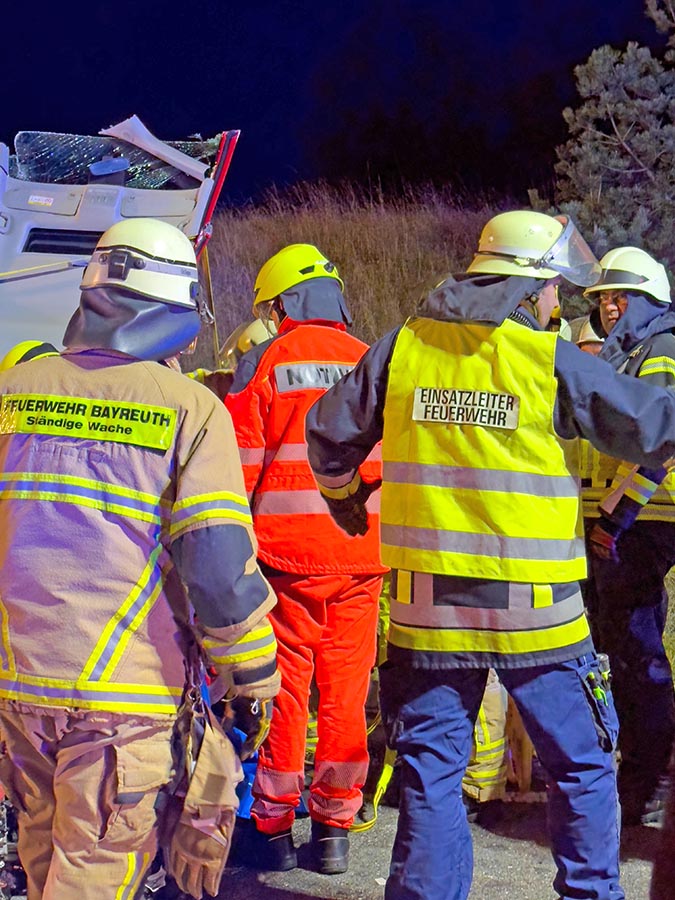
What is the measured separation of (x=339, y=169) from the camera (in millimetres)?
18672

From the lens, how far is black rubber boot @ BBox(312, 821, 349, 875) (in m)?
3.98

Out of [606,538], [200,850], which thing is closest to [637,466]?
[606,538]

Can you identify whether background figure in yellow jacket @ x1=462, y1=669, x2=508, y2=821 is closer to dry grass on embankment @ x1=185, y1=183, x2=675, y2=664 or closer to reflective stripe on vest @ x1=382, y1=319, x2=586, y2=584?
reflective stripe on vest @ x1=382, y1=319, x2=586, y2=584

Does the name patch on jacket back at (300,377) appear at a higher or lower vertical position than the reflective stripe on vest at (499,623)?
higher

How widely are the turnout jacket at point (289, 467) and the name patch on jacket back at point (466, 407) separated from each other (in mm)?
995

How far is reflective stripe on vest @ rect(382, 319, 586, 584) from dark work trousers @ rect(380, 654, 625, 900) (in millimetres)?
285

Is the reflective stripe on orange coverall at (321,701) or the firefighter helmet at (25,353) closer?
the firefighter helmet at (25,353)

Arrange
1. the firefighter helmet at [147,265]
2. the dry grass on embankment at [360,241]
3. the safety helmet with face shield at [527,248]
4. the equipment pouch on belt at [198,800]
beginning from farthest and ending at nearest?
the dry grass on embankment at [360,241] < the safety helmet with face shield at [527,248] < the firefighter helmet at [147,265] < the equipment pouch on belt at [198,800]

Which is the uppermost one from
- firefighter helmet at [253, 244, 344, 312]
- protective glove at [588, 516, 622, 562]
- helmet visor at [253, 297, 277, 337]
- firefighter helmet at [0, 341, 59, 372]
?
firefighter helmet at [253, 244, 344, 312]

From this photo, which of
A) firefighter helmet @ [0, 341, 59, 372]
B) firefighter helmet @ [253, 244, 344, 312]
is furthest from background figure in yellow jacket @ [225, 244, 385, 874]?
firefighter helmet @ [0, 341, 59, 372]

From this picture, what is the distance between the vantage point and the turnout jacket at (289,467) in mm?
4059

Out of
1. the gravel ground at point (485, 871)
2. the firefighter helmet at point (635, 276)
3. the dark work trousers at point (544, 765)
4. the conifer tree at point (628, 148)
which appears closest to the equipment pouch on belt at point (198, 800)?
the dark work trousers at point (544, 765)

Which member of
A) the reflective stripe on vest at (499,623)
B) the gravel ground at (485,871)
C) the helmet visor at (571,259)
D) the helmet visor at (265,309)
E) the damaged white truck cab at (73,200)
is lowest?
the gravel ground at (485,871)

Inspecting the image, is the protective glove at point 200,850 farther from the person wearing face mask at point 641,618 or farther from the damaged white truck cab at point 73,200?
the damaged white truck cab at point 73,200
